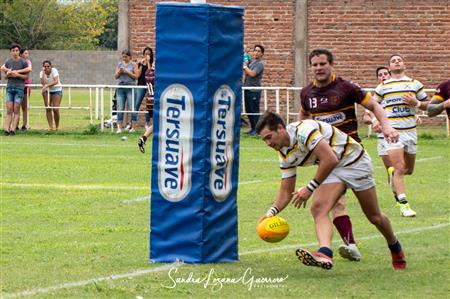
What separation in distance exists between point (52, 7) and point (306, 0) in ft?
138

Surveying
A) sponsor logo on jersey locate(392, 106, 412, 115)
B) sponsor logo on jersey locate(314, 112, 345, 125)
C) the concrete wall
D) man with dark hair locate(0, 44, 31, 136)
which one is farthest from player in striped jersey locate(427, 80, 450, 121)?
the concrete wall

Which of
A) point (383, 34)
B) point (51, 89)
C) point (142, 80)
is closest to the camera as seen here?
point (142, 80)

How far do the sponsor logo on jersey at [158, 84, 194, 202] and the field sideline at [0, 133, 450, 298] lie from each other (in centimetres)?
74

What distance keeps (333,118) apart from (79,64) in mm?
57283

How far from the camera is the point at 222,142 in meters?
11.6

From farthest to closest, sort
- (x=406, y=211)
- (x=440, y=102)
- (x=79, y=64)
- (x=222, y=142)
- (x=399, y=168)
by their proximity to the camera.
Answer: (x=79, y=64)
(x=399, y=168)
(x=406, y=211)
(x=440, y=102)
(x=222, y=142)

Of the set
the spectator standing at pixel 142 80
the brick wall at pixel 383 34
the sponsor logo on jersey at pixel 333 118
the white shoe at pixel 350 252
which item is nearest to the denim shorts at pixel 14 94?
the spectator standing at pixel 142 80

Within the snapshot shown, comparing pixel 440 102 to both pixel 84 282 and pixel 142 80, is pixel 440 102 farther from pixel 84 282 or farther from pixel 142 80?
pixel 142 80

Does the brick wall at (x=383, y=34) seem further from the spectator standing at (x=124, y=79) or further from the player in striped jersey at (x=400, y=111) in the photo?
the player in striped jersey at (x=400, y=111)

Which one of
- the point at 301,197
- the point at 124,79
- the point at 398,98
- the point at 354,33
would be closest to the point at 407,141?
the point at 398,98

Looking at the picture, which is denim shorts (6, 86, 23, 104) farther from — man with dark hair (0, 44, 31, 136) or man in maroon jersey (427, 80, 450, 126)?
man in maroon jersey (427, 80, 450, 126)

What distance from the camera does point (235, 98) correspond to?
11.7m

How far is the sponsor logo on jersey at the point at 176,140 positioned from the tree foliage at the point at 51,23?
62032 millimetres

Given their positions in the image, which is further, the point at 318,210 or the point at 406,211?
the point at 406,211
